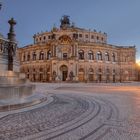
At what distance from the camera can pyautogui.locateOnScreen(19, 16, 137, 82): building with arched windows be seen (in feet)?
180

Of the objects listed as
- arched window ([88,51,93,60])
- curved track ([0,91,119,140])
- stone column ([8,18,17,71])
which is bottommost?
curved track ([0,91,119,140])

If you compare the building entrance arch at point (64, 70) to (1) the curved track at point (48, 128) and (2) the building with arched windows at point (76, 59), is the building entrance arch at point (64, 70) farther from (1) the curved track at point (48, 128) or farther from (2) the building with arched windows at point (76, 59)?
(1) the curved track at point (48, 128)

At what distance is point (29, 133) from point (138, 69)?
69626 millimetres

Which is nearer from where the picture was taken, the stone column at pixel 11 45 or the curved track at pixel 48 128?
the curved track at pixel 48 128

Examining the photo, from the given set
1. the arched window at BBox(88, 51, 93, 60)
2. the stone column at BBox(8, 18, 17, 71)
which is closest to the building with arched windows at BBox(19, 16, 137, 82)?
the arched window at BBox(88, 51, 93, 60)

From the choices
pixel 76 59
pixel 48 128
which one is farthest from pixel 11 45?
pixel 76 59

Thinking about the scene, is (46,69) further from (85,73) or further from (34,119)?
(34,119)

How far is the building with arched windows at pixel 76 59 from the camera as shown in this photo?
54.9 meters

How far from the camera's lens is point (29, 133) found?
13.4 feet

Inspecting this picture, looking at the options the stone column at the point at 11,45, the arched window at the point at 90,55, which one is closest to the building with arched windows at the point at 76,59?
the arched window at the point at 90,55

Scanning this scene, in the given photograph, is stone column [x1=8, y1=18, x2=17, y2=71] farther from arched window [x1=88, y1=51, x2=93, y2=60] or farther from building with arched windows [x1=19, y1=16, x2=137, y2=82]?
arched window [x1=88, y1=51, x2=93, y2=60]

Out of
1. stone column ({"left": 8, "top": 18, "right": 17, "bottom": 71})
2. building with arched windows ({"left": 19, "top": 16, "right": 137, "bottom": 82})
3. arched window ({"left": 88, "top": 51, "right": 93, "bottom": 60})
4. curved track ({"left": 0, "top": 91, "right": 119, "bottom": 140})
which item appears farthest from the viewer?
arched window ({"left": 88, "top": 51, "right": 93, "bottom": 60})

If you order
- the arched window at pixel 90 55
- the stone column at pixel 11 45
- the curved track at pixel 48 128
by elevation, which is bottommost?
the curved track at pixel 48 128

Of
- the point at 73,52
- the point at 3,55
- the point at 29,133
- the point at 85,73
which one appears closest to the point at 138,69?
the point at 85,73
